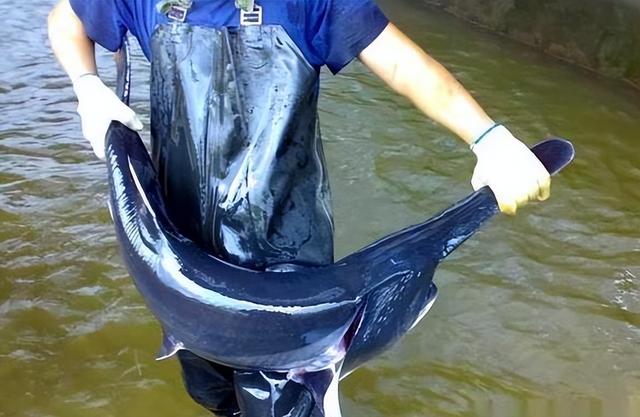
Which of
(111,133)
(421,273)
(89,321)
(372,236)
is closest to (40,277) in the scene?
(89,321)

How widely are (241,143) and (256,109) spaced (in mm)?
65

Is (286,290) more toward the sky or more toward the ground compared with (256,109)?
more toward the ground

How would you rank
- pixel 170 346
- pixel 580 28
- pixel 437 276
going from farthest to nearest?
pixel 580 28
pixel 437 276
pixel 170 346

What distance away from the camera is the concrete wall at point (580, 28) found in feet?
15.6

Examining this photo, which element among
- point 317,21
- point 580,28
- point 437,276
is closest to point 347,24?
point 317,21

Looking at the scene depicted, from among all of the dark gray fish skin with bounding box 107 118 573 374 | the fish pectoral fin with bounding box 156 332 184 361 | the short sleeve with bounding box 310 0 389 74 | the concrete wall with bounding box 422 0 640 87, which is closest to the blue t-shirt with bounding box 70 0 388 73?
the short sleeve with bounding box 310 0 389 74

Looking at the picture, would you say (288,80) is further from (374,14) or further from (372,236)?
(372,236)

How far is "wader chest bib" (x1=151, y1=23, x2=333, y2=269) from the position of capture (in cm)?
147

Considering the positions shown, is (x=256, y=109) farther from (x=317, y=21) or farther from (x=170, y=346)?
Answer: (x=170, y=346)

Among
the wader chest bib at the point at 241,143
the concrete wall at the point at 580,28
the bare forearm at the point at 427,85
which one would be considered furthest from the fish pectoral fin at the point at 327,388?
the concrete wall at the point at 580,28

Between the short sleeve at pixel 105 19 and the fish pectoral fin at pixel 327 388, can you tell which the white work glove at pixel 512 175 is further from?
the short sleeve at pixel 105 19

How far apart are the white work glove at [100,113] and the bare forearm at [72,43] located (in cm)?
10

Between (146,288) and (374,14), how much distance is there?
1.89 feet

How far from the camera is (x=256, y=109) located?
148 cm
